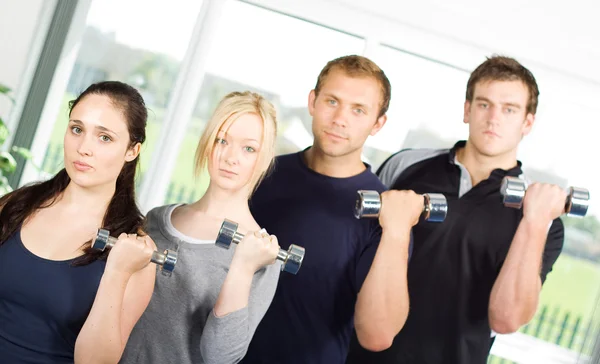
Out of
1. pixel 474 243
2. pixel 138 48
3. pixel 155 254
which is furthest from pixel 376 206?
pixel 138 48

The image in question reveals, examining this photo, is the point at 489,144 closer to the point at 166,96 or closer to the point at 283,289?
the point at 283,289

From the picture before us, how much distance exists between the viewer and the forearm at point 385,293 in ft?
7.00

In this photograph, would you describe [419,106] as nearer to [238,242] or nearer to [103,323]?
[238,242]

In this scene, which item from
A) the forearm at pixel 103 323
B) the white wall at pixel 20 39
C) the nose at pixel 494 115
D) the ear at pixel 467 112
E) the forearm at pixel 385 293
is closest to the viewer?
the forearm at pixel 103 323

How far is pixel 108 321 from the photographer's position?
1760 mm

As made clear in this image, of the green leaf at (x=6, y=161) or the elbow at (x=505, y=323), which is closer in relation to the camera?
the elbow at (x=505, y=323)

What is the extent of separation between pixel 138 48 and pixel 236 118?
99.4 inches

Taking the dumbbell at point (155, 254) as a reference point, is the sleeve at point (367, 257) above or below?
above

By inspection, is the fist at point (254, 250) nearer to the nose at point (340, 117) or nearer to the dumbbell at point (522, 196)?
the nose at point (340, 117)

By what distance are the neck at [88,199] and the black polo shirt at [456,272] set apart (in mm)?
1011

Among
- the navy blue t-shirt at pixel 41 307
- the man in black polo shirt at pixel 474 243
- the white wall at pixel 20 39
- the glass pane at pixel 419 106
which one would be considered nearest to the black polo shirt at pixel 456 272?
the man in black polo shirt at pixel 474 243

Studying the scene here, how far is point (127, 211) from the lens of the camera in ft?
6.44

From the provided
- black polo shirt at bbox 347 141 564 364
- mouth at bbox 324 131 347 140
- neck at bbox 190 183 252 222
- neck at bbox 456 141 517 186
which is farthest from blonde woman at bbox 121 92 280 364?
neck at bbox 456 141 517 186

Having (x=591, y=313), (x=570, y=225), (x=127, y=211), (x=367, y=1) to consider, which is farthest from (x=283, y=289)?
(x=570, y=225)
